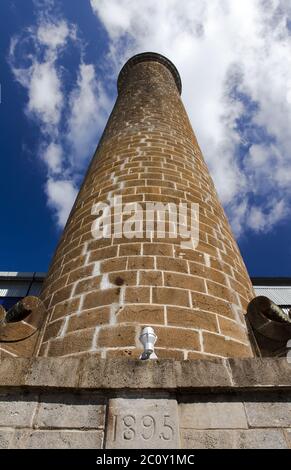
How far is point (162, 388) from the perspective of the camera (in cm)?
238

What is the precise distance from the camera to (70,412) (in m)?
2.40

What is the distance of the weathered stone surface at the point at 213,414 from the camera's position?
7.61 ft

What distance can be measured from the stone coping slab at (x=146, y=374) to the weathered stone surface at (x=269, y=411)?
0.09 meters

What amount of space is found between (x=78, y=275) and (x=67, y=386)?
78.3 inches

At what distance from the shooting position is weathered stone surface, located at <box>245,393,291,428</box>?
2334mm

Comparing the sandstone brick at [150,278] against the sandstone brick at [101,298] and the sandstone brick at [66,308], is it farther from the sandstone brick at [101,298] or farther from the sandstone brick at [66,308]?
the sandstone brick at [66,308]

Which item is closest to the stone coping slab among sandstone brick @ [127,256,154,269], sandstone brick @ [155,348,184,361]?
sandstone brick @ [155,348,184,361]

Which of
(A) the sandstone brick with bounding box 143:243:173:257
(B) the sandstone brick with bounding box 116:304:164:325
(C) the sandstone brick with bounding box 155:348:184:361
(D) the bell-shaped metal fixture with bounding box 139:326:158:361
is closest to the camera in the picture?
(D) the bell-shaped metal fixture with bounding box 139:326:158:361

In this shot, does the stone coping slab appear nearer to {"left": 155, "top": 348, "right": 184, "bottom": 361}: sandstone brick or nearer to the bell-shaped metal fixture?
the bell-shaped metal fixture

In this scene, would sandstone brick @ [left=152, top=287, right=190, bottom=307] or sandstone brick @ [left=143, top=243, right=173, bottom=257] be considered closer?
sandstone brick @ [left=152, top=287, right=190, bottom=307]

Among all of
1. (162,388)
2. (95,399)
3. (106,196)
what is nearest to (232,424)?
(162,388)

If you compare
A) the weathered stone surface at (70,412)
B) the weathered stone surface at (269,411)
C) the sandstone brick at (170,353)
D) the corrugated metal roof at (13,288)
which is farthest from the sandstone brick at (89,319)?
the corrugated metal roof at (13,288)

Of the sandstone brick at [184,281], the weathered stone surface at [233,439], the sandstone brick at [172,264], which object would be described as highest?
the sandstone brick at [172,264]

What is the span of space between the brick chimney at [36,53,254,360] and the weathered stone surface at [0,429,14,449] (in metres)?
1.08
